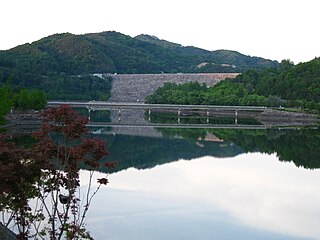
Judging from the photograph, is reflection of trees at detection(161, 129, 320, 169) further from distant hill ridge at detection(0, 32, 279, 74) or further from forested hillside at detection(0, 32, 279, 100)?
distant hill ridge at detection(0, 32, 279, 74)

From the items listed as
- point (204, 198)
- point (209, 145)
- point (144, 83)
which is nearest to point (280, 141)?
point (209, 145)

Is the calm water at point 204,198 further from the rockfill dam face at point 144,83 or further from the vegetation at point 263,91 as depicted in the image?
the rockfill dam face at point 144,83

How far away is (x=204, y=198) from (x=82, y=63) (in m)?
79.7

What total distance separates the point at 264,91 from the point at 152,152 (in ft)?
114

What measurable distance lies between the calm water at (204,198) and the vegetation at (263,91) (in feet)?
79.7

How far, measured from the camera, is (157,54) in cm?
12200

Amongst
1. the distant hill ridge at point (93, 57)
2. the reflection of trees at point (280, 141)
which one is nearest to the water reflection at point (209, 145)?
the reflection of trees at point (280, 141)

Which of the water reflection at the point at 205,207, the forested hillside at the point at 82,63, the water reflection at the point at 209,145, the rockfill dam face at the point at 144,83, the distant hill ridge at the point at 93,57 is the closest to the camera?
the water reflection at the point at 205,207

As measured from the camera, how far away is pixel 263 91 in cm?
5756

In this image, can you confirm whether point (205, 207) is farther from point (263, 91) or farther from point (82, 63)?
point (82, 63)

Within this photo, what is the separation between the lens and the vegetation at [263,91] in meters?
51.8

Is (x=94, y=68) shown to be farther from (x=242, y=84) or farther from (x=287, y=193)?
(x=287, y=193)

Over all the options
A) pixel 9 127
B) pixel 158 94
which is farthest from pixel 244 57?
pixel 9 127

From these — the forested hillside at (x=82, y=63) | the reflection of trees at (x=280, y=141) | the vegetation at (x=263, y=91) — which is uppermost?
the forested hillside at (x=82, y=63)
